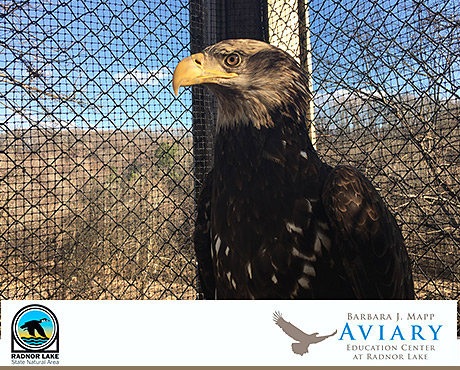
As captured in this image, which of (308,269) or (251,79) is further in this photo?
(251,79)

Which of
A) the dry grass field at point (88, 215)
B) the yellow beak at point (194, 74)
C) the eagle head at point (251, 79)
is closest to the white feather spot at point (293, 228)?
the eagle head at point (251, 79)

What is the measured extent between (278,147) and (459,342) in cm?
118

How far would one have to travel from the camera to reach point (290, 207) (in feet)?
5.28

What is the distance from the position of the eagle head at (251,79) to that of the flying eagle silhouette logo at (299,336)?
919mm

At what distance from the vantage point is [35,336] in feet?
5.34

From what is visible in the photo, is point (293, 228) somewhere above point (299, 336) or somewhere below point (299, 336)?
Answer: above

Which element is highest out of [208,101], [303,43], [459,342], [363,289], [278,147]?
[303,43]

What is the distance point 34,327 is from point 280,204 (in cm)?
127

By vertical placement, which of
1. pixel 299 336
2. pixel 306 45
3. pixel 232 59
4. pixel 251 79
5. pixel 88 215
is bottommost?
pixel 299 336

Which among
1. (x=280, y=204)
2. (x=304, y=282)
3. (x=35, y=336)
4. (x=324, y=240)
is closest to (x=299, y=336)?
(x=304, y=282)

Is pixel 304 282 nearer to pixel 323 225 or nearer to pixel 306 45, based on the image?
pixel 323 225

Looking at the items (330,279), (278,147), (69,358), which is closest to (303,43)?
(278,147)

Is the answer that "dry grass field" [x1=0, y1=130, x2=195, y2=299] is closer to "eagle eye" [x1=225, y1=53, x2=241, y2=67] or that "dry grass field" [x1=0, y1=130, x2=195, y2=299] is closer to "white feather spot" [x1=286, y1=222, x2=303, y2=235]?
"eagle eye" [x1=225, y1=53, x2=241, y2=67]

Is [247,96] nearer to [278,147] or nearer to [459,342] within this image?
[278,147]
